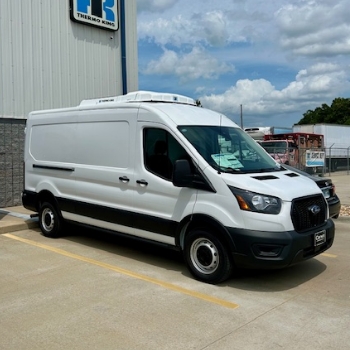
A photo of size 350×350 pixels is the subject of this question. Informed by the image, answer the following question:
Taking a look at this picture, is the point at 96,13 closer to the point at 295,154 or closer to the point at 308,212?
the point at 308,212

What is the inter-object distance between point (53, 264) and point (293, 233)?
344 centimetres

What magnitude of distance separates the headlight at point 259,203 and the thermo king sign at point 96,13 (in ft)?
29.5

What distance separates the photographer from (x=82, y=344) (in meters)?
3.80

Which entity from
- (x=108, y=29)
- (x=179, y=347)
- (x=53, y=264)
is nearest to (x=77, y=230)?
(x=53, y=264)

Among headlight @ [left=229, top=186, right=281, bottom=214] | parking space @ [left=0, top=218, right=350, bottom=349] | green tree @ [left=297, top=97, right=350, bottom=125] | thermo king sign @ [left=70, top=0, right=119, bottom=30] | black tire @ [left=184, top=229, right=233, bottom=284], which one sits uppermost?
green tree @ [left=297, top=97, right=350, bottom=125]

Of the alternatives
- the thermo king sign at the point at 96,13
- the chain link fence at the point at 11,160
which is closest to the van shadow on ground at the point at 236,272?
the chain link fence at the point at 11,160

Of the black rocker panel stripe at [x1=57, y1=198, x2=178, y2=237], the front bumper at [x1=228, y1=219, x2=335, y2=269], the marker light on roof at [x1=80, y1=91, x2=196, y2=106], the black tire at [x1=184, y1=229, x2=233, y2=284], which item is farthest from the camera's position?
the marker light on roof at [x1=80, y1=91, x2=196, y2=106]

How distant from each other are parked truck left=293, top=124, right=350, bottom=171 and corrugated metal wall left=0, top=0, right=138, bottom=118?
20108mm

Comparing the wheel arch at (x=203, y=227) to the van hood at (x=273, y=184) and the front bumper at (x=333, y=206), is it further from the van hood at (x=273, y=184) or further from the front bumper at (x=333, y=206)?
the front bumper at (x=333, y=206)

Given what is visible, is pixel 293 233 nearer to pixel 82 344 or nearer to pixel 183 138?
pixel 183 138

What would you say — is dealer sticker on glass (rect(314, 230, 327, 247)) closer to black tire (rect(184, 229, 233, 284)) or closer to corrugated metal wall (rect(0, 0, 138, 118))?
black tire (rect(184, 229, 233, 284))

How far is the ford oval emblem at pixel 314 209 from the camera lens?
17.6 feet

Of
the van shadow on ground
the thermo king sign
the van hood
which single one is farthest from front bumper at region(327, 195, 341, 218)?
the thermo king sign

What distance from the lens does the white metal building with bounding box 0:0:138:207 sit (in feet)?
35.5
